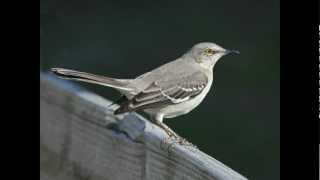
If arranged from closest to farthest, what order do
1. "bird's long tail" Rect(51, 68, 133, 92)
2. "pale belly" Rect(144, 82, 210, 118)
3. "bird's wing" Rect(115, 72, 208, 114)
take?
"bird's long tail" Rect(51, 68, 133, 92) < "bird's wing" Rect(115, 72, 208, 114) < "pale belly" Rect(144, 82, 210, 118)

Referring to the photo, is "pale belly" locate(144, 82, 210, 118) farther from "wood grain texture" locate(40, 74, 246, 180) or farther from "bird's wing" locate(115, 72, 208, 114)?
"wood grain texture" locate(40, 74, 246, 180)

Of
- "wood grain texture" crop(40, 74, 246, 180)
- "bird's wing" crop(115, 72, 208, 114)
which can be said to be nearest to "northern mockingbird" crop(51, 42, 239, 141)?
"bird's wing" crop(115, 72, 208, 114)

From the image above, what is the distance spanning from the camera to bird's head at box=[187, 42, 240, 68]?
418 centimetres

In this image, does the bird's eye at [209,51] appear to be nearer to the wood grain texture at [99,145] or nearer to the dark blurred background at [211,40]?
the dark blurred background at [211,40]

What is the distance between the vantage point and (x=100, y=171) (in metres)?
3.01

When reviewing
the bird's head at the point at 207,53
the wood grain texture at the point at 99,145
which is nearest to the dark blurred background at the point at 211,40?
the bird's head at the point at 207,53

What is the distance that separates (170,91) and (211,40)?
47 cm

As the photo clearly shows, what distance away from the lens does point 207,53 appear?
4.23m

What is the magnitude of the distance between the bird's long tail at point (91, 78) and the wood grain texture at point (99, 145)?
5 centimetres

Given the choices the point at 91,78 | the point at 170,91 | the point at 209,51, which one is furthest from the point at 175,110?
the point at 91,78

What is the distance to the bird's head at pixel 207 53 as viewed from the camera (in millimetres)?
4176
